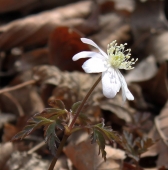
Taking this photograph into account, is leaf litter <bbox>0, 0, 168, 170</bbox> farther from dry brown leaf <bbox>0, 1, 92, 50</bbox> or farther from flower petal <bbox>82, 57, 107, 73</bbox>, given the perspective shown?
flower petal <bbox>82, 57, 107, 73</bbox>

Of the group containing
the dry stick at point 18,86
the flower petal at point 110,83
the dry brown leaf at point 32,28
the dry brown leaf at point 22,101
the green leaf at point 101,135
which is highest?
the flower petal at point 110,83

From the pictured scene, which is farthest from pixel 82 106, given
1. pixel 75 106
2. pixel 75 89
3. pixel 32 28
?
pixel 32 28

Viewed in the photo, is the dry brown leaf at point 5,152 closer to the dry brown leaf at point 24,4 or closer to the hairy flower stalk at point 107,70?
the hairy flower stalk at point 107,70

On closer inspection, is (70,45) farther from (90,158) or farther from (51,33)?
(90,158)

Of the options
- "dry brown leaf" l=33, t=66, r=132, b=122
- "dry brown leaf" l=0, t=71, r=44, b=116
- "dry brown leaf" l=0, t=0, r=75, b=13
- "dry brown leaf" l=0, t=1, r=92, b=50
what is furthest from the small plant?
"dry brown leaf" l=0, t=0, r=75, b=13

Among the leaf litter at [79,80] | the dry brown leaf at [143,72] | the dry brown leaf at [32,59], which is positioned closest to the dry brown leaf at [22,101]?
the leaf litter at [79,80]

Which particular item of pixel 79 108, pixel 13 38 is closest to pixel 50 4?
pixel 13 38

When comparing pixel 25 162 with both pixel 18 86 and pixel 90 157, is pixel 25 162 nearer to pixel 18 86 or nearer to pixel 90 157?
pixel 90 157
